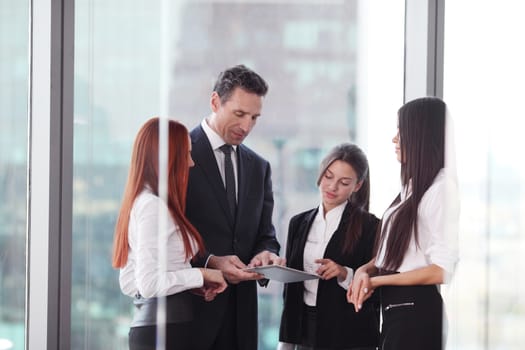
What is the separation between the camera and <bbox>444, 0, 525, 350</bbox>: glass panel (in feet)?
8.29

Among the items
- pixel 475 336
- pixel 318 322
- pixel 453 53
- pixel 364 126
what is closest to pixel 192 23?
pixel 364 126

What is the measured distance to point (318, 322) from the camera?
7.36 feet

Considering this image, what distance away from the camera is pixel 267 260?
92.1 inches

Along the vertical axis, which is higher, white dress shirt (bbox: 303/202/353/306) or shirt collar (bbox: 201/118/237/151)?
shirt collar (bbox: 201/118/237/151)

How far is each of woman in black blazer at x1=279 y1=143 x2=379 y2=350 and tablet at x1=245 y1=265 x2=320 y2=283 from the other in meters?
0.08

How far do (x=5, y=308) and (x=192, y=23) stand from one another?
1387 millimetres

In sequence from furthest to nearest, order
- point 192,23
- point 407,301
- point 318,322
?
point 192,23 < point 318,322 < point 407,301

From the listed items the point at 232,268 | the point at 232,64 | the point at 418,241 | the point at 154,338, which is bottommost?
the point at 154,338

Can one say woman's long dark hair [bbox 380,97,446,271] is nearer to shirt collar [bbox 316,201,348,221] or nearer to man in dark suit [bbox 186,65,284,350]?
shirt collar [bbox 316,201,348,221]

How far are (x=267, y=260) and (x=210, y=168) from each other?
401 millimetres

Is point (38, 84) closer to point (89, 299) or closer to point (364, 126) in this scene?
point (89, 299)

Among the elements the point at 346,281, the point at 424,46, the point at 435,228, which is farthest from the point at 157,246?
the point at 424,46

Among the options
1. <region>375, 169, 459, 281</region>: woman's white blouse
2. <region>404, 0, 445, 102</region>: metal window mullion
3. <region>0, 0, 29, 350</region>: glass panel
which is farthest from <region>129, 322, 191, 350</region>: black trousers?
<region>404, 0, 445, 102</region>: metal window mullion

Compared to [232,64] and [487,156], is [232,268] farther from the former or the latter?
[487,156]
